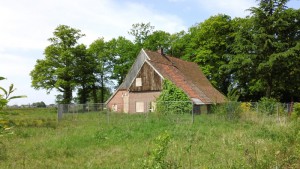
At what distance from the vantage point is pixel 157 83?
33281 millimetres

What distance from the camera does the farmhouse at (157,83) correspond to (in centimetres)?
3184

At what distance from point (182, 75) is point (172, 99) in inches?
184

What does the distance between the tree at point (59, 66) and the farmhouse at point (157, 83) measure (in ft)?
45.7

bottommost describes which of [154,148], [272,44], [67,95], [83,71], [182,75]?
[154,148]

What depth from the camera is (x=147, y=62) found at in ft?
112

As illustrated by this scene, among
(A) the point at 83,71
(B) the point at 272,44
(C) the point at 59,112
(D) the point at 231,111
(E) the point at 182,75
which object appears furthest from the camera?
(A) the point at 83,71

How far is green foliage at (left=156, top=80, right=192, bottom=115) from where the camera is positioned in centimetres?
2420

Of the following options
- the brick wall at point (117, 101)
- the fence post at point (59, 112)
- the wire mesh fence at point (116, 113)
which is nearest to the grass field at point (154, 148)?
the wire mesh fence at point (116, 113)

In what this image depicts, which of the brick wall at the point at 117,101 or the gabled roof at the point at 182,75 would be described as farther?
the brick wall at the point at 117,101

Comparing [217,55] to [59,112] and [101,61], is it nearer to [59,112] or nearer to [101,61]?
[101,61]

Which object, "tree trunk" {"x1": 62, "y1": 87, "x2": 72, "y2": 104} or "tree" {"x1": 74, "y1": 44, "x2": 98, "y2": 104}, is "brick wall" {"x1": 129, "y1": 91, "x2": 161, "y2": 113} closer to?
"tree" {"x1": 74, "y1": 44, "x2": 98, "y2": 104}

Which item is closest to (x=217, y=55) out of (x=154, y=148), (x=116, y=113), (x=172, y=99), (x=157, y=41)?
(x=157, y=41)

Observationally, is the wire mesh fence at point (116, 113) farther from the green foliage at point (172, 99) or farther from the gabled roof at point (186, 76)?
the gabled roof at point (186, 76)

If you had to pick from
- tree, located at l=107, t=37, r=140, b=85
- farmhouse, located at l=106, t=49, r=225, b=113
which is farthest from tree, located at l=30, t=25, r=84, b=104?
farmhouse, located at l=106, t=49, r=225, b=113
